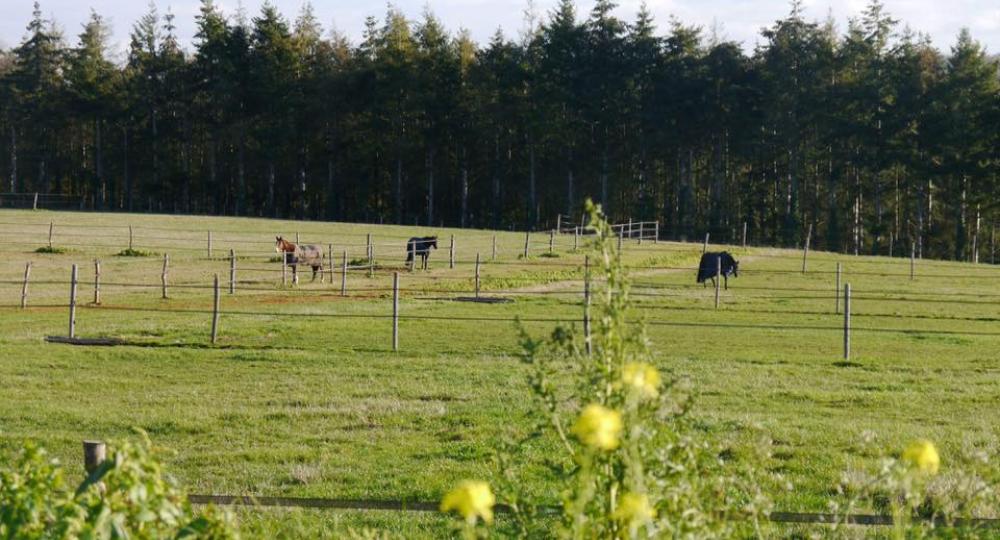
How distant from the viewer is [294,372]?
16.2 m

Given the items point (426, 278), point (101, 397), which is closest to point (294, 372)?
point (101, 397)

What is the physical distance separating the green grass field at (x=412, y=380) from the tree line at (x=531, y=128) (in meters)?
28.3

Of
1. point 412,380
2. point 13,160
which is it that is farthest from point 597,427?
point 13,160

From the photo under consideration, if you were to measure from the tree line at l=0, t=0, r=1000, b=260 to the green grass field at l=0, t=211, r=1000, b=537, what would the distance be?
28276 mm

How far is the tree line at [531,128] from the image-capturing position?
61.3m

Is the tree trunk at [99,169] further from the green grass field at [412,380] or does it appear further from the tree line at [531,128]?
the green grass field at [412,380]

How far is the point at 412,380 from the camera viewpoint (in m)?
15.2

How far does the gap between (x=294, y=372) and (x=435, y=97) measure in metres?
55.0

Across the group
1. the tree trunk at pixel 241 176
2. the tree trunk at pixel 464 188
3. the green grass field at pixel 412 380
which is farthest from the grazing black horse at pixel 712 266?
the tree trunk at pixel 241 176

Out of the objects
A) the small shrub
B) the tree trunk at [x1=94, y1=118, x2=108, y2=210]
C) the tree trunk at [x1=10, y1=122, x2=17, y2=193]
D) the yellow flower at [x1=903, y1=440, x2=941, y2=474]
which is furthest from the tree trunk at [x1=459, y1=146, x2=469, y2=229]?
the yellow flower at [x1=903, y1=440, x2=941, y2=474]

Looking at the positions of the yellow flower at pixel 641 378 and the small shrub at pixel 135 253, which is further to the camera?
the small shrub at pixel 135 253

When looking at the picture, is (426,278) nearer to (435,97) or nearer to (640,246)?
(640,246)

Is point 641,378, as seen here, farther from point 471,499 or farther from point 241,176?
point 241,176

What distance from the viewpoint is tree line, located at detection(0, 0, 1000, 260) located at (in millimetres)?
61281
